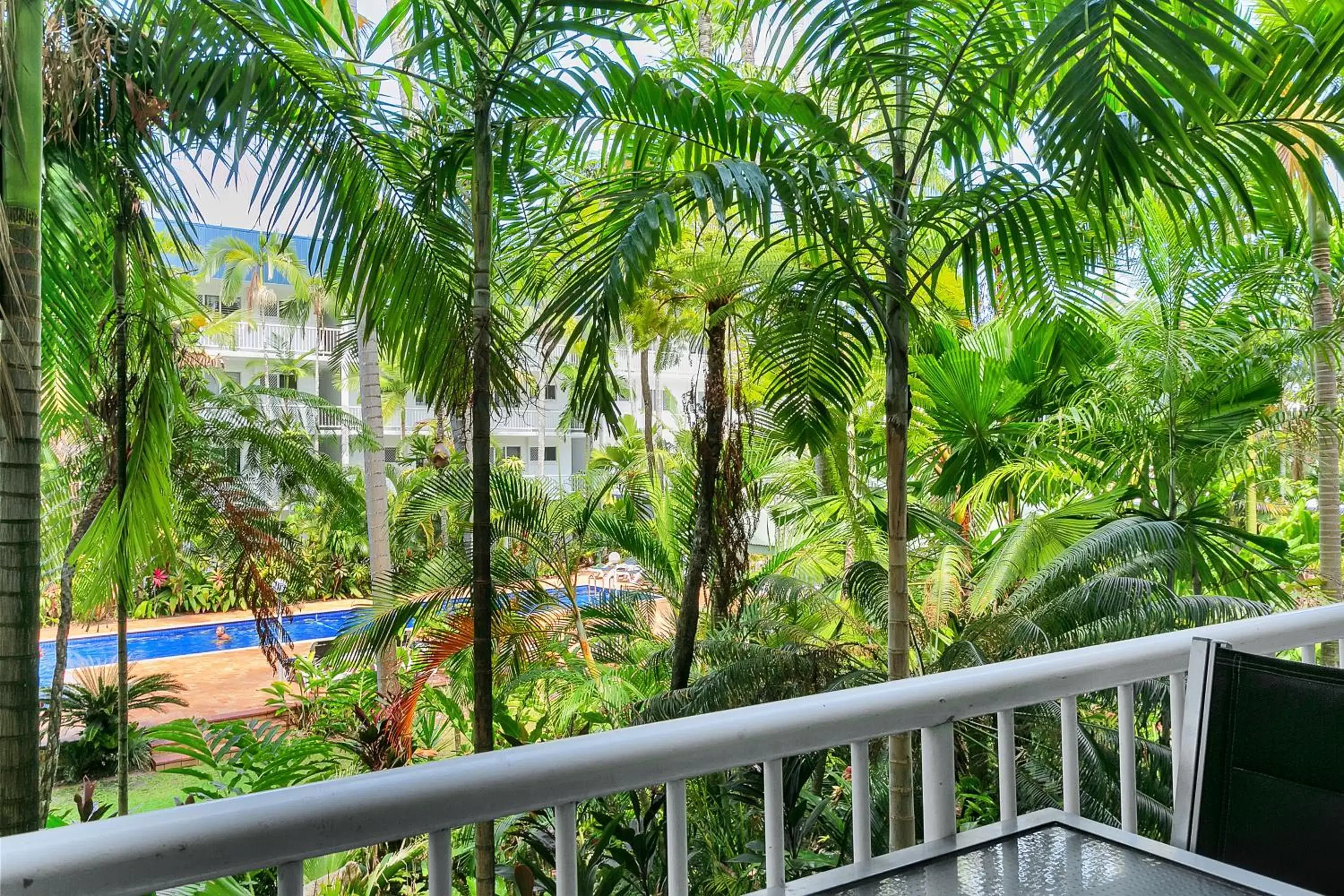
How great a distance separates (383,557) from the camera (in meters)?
6.99

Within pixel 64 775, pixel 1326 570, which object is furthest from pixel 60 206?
pixel 64 775

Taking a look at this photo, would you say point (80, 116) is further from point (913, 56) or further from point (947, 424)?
point (947, 424)

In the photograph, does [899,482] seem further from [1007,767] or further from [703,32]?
[703,32]

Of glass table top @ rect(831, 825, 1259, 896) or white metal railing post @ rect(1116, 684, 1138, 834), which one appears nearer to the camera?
glass table top @ rect(831, 825, 1259, 896)

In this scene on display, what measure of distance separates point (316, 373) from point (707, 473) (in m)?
14.7

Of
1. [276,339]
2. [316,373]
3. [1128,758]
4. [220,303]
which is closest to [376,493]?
[1128,758]

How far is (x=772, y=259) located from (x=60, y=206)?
9.15 ft

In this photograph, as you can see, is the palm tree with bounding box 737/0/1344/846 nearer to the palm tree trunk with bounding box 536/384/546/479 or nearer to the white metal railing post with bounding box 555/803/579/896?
the palm tree trunk with bounding box 536/384/546/479

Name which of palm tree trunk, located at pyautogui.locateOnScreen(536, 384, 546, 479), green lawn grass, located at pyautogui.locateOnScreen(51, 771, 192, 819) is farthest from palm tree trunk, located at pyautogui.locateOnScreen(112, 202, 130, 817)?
green lawn grass, located at pyautogui.locateOnScreen(51, 771, 192, 819)

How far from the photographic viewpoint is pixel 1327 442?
4547 mm

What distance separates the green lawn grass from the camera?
249 inches

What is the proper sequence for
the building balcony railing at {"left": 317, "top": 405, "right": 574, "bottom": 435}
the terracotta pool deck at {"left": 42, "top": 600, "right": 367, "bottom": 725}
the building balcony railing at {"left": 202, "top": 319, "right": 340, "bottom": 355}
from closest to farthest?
the terracotta pool deck at {"left": 42, "top": 600, "right": 367, "bottom": 725}
the building balcony railing at {"left": 317, "top": 405, "right": 574, "bottom": 435}
the building balcony railing at {"left": 202, "top": 319, "right": 340, "bottom": 355}

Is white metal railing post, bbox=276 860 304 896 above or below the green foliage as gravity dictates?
above

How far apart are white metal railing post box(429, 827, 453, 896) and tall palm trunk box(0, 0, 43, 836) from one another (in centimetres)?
188
